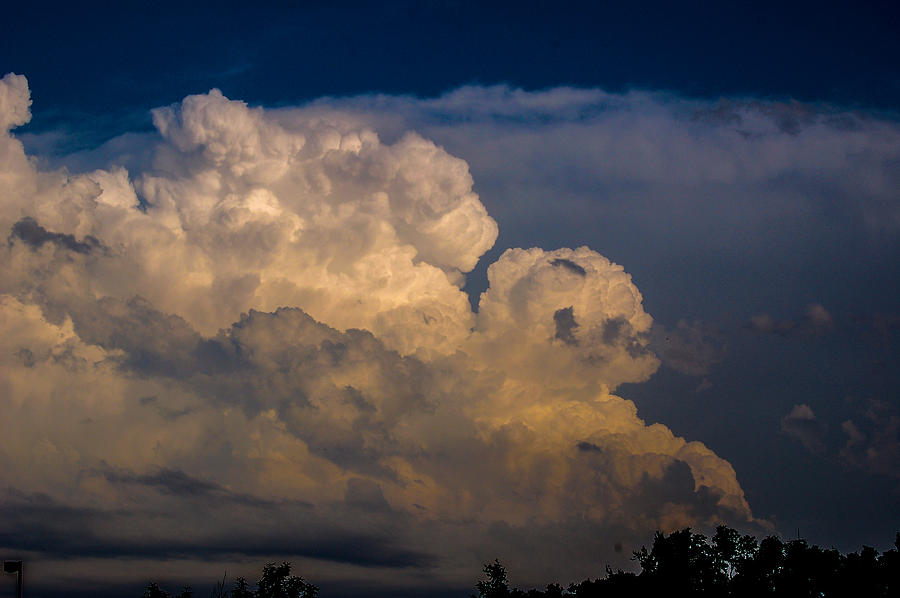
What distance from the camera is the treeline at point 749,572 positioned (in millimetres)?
87438

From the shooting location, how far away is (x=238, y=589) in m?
153

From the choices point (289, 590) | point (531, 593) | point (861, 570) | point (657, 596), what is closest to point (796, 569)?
point (861, 570)

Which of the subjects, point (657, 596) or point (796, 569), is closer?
point (796, 569)

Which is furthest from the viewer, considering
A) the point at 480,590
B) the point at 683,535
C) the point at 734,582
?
the point at 480,590

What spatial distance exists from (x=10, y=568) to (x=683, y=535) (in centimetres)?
6886

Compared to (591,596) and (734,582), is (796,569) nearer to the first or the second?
(734,582)

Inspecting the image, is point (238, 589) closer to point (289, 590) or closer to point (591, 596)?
point (289, 590)

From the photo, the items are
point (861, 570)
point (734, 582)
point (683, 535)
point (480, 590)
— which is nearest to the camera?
point (861, 570)

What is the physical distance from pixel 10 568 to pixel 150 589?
90.3 meters

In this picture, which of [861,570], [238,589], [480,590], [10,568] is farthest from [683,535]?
[238,589]

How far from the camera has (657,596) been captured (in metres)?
99.6

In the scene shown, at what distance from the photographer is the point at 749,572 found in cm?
9712

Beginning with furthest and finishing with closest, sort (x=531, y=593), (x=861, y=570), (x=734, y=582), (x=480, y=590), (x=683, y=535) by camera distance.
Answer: (x=480, y=590) → (x=531, y=593) → (x=683, y=535) → (x=734, y=582) → (x=861, y=570)

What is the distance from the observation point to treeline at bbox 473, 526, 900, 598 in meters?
87.4
